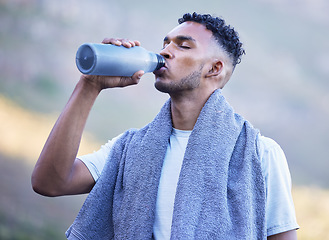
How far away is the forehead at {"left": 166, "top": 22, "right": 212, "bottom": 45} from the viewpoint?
4.66 ft

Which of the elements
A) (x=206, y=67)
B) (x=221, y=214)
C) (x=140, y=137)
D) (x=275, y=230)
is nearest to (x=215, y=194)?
(x=221, y=214)

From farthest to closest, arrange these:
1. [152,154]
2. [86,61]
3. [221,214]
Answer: [152,154], [221,214], [86,61]

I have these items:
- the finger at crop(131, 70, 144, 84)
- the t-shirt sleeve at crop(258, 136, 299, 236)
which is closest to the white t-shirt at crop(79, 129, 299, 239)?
the t-shirt sleeve at crop(258, 136, 299, 236)

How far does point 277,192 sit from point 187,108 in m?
0.39

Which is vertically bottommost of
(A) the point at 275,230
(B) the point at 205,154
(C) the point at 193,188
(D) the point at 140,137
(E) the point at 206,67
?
(A) the point at 275,230

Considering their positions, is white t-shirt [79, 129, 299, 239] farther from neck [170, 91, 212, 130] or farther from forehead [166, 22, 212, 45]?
forehead [166, 22, 212, 45]

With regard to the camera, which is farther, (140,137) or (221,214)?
(140,137)

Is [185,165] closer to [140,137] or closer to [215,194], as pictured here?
[215,194]

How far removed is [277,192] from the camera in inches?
47.4

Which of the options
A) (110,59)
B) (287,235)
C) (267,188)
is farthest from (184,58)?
(287,235)

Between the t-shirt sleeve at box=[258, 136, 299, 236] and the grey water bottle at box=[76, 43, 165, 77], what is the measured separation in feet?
1.47

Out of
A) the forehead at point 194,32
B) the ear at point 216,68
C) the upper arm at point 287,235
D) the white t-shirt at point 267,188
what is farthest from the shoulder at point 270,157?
the forehead at point 194,32

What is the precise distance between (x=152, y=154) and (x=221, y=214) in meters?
0.29

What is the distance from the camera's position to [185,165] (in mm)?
1225
